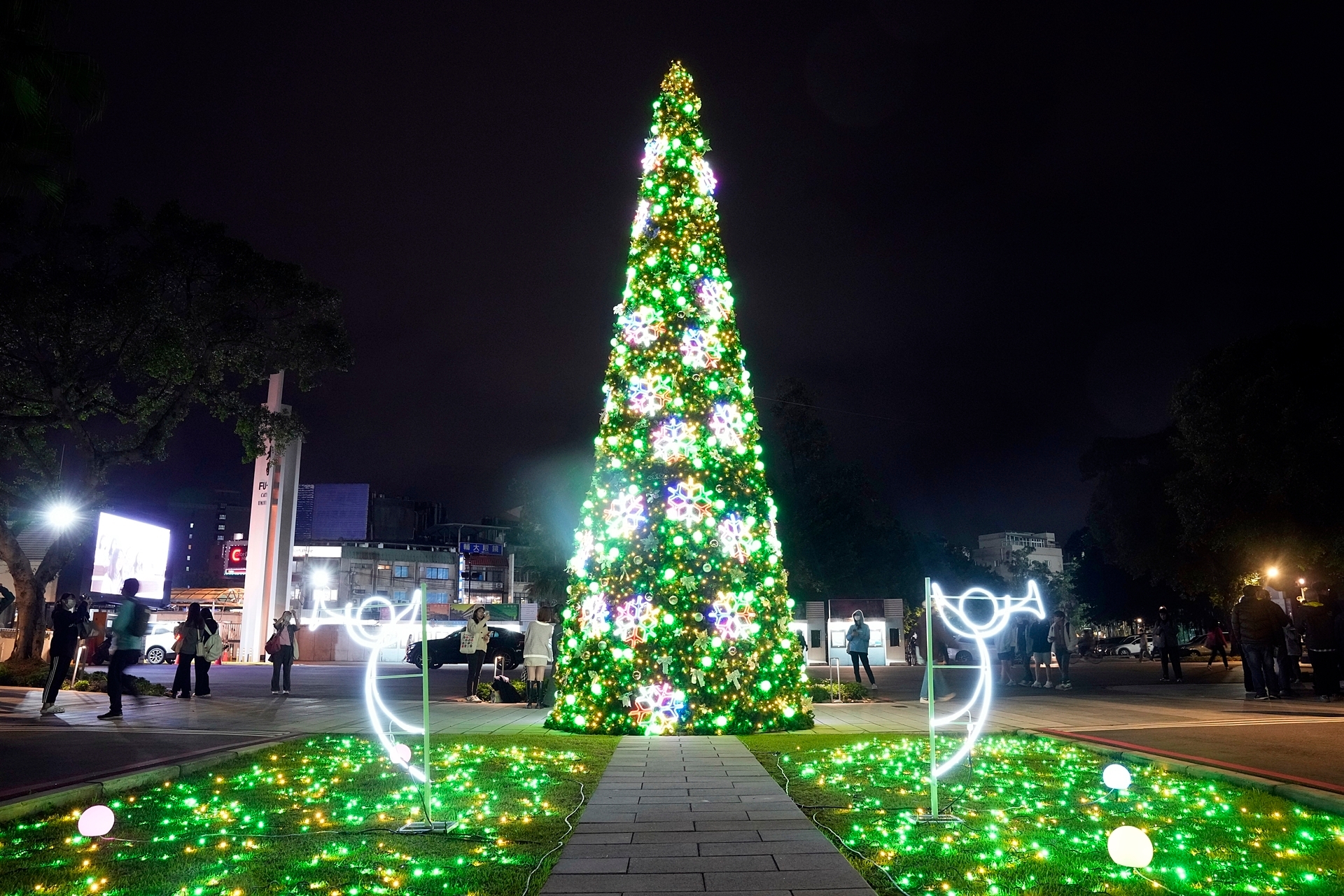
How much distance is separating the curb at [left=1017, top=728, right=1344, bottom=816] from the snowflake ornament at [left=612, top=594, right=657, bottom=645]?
14.3ft

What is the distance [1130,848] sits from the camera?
12.7ft

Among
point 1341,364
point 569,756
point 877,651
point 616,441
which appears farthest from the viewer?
point 877,651

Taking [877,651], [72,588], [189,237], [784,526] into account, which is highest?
[189,237]

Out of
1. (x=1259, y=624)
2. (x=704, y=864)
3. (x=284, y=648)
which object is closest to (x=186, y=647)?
(x=284, y=648)

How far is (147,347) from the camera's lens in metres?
18.5

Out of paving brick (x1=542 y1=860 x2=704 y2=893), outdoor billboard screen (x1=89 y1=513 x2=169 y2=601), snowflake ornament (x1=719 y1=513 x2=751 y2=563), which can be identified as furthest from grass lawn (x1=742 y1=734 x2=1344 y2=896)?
outdoor billboard screen (x1=89 y1=513 x2=169 y2=601)

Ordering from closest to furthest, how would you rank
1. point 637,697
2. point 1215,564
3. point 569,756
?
point 569,756
point 637,697
point 1215,564

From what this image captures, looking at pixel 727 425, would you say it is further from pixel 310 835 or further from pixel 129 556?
pixel 129 556

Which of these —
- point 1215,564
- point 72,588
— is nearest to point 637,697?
point 1215,564

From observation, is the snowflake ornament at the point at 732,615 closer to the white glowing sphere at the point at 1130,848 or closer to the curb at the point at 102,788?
the curb at the point at 102,788

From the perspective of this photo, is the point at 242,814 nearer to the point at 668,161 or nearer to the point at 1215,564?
the point at 668,161

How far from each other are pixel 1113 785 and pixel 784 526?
117 ft

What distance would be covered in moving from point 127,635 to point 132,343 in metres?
8.46

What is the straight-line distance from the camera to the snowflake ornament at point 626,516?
10211 millimetres
